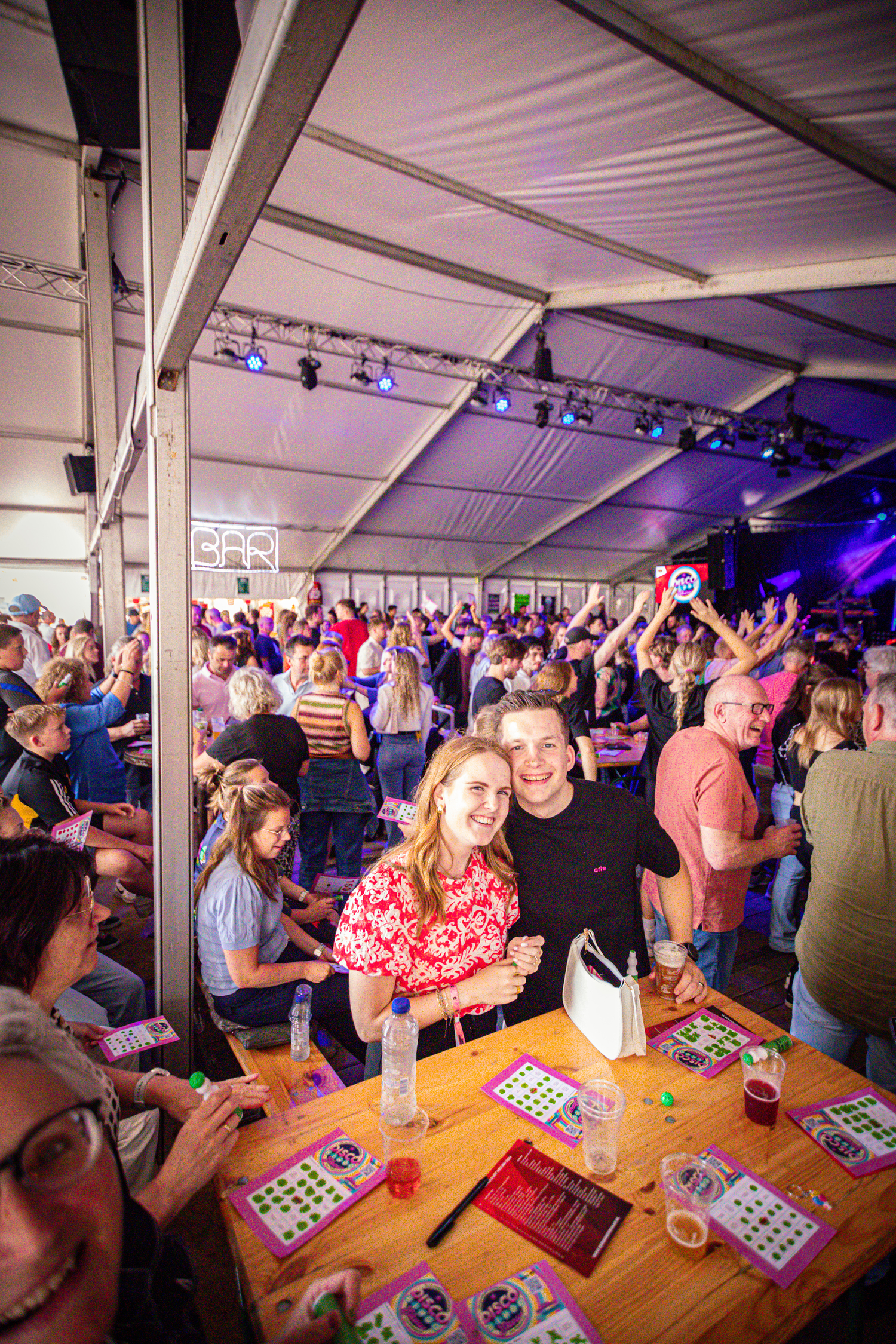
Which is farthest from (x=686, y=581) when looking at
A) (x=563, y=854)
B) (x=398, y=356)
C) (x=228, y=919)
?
(x=228, y=919)

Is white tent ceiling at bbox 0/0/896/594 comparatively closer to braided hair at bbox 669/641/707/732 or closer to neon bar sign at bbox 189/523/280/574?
neon bar sign at bbox 189/523/280/574

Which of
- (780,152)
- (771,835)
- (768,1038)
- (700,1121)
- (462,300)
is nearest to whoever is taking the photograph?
(700,1121)

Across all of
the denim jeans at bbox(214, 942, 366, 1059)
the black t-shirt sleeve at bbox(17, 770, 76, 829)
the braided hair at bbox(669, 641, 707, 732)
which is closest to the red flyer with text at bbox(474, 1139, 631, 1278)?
the denim jeans at bbox(214, 942, 366, 1059)

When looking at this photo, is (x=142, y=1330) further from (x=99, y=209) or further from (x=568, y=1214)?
(x=99, y=209)

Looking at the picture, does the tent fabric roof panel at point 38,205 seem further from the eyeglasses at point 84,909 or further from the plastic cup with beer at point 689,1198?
the plastic cup with beer at point 689,1198

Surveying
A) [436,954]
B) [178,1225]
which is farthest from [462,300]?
[178,1225]

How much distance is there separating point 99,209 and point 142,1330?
7690 millimetres

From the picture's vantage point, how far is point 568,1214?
46.8 inches

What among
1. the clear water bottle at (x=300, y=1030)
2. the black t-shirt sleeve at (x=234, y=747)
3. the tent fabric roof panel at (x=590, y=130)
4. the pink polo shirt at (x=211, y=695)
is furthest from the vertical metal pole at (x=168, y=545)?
the pink polo shirt at (x=211, y=695)

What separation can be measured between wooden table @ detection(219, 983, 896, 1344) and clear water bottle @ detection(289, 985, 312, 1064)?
0.81 metres

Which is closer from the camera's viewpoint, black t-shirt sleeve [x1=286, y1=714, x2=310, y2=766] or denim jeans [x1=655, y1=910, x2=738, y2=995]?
denim jeans [x1=655, y1=910, x2=738, y2=995]

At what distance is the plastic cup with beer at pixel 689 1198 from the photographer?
114 cm

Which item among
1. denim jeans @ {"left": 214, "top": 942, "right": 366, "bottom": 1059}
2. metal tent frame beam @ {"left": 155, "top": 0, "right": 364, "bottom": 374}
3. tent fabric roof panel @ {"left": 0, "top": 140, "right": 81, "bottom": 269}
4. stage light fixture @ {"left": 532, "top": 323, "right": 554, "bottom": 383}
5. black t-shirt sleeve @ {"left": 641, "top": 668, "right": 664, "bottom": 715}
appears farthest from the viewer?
stage light fixture @ {"left": 532, "top": 323, "right": 554, "bottom": 383}

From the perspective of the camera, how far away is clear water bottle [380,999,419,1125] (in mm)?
1413
